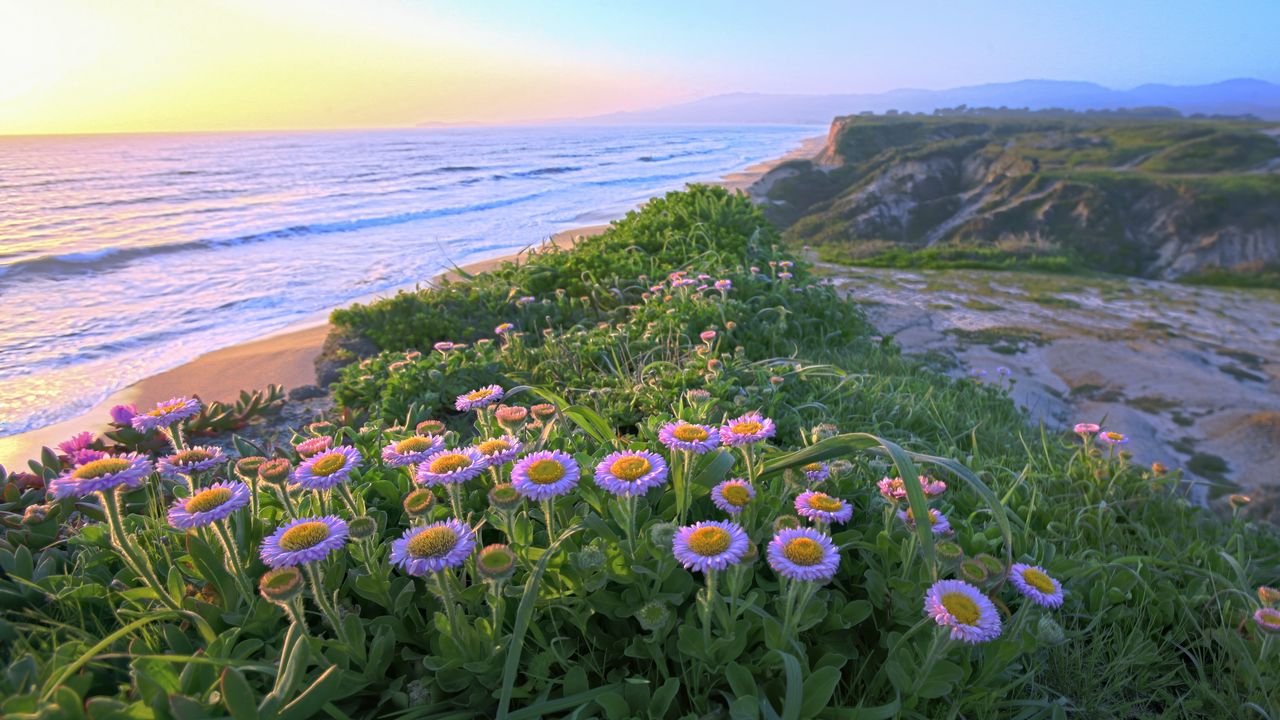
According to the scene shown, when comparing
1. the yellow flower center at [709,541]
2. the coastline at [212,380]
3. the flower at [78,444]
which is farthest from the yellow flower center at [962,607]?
the coastline at [212,380]

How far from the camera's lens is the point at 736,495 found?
60.9 inches

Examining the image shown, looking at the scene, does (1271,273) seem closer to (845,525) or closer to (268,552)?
(845,525)

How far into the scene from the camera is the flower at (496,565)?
127 centimetres

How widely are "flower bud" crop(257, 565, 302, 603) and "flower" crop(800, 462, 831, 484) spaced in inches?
47.9

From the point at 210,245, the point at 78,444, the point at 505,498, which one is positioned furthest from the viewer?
the point at 210,245

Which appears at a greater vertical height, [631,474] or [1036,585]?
[631,474]

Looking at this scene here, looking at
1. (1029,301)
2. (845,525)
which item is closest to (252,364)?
(845,525)

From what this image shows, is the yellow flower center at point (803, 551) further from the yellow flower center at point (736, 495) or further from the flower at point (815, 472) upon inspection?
the flower at point (815, 472)

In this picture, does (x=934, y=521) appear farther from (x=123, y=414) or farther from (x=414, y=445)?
(x=123, y=414)

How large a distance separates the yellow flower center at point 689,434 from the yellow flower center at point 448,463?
0.52 metres

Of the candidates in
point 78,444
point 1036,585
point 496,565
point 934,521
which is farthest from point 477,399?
point 78,444

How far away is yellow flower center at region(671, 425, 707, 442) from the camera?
5.52 feet

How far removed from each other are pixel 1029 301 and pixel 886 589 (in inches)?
245

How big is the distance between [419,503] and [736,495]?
71cm
